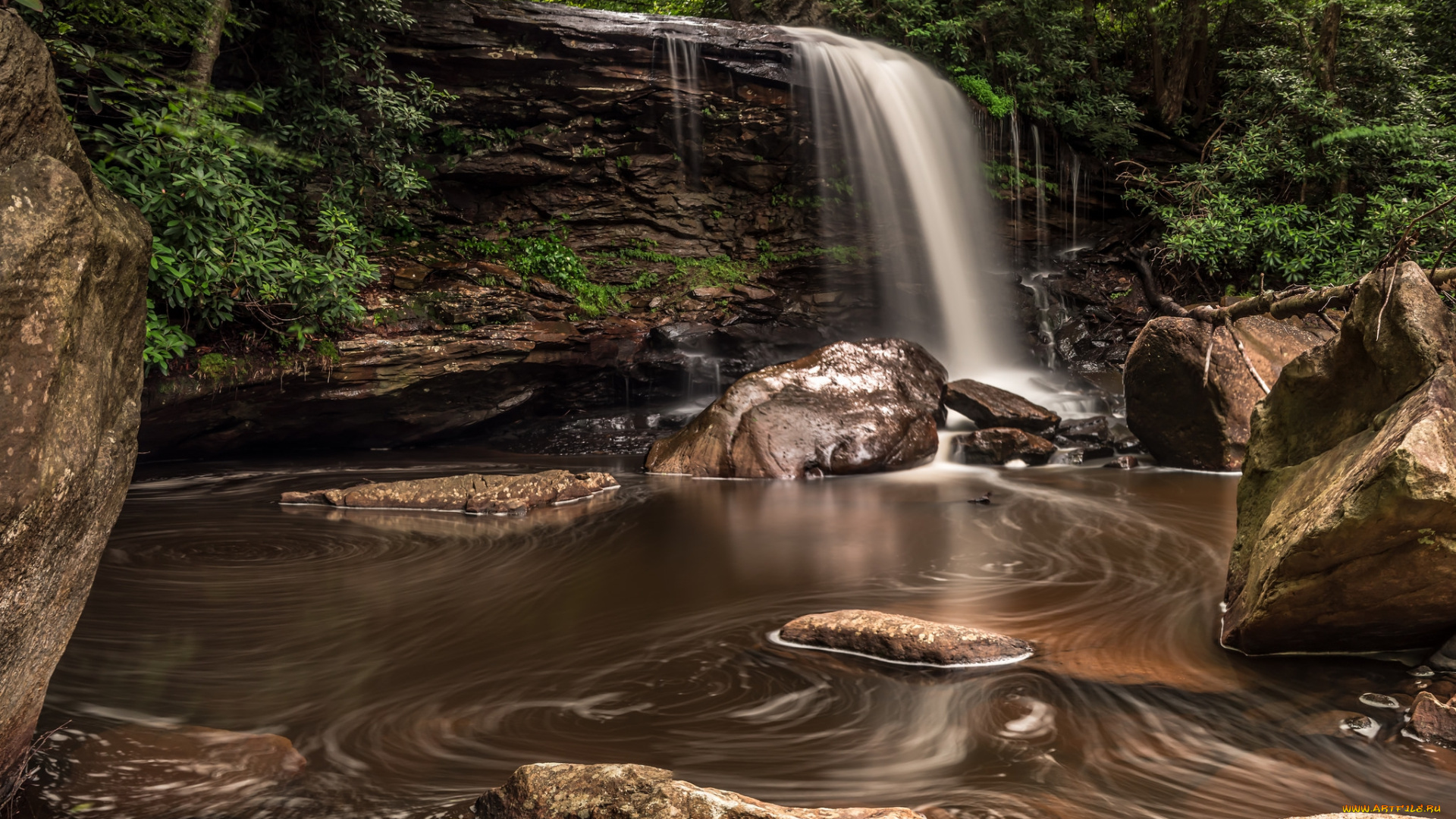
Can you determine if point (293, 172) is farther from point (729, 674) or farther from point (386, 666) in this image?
point (729, 674)

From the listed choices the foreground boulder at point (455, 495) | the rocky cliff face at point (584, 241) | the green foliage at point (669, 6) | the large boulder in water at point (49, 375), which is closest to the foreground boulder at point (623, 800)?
the large boulder in water at point (49, 375)

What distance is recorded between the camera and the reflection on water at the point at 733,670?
99.7 inches

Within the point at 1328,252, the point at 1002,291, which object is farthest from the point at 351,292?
the point at 1328,252

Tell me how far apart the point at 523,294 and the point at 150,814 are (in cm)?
989

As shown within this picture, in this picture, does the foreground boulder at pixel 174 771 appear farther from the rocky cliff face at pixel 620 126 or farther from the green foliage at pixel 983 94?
the green foliage at pixel 983 94

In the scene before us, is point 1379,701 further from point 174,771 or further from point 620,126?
point 620,126

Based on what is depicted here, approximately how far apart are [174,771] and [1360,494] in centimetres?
403

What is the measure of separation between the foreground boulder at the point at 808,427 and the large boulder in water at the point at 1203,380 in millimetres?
2466

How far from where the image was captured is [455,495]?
24.1 ft

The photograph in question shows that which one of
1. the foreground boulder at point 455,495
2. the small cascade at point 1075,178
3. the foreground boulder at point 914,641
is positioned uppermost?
the small cascade at point 1075,178

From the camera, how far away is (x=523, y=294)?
11.7 meters

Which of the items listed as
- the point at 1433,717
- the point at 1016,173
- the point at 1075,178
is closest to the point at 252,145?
the point at 1433,717

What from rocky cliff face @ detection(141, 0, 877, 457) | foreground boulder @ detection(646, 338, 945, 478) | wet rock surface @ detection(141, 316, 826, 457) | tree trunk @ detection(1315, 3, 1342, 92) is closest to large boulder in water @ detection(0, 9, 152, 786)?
foreground boulder @ detection(646, 338, 945, 478)

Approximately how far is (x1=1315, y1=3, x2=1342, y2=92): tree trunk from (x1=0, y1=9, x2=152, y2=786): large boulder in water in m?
16.6
